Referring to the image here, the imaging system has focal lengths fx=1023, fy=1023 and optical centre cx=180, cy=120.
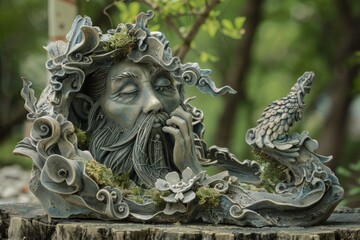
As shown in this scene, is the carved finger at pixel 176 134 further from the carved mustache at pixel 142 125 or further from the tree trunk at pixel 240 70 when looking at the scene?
the tree trunk at pixel 240 70

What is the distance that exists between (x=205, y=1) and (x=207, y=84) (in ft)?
10.6

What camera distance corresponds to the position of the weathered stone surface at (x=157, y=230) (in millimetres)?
5469

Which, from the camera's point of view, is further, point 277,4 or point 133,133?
point 277,4

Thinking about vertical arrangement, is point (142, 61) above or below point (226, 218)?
above

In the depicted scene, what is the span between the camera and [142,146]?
20.1 ft

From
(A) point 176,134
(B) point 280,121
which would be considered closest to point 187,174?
(A) point 176,134

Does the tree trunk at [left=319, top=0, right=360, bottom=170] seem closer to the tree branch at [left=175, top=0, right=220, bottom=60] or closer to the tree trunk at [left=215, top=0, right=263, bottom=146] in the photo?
the tree trunk at [left=215, top=0, right=263, bottom=146]

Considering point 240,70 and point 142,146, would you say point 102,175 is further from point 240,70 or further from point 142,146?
point 240,70

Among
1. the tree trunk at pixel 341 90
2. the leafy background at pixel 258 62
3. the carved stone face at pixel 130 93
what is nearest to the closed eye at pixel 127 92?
the carved stone face at pixel 130 93

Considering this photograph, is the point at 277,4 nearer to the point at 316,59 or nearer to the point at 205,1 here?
the point at 316,59

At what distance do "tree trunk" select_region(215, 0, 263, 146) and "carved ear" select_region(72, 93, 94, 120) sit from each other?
7980 mm

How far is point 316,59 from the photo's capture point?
55.5ft

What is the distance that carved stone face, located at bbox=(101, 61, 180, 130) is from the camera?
6.18m

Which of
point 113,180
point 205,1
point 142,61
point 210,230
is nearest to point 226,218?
point 210,230
